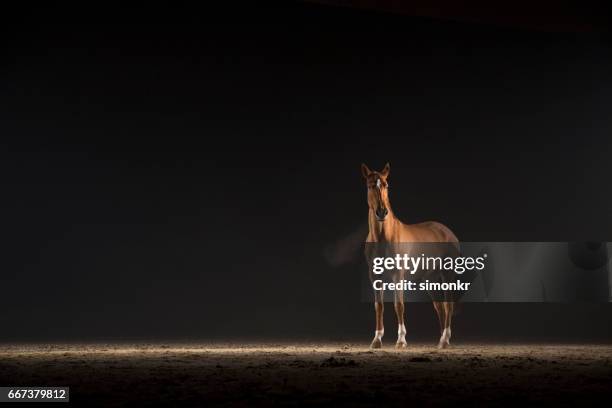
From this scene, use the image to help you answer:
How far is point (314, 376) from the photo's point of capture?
19.5ft

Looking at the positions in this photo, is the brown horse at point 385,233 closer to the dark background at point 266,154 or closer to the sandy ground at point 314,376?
the sandy ground at point 314,376

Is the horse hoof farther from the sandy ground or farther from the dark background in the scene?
the dark background

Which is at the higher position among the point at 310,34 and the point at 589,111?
the point at 310,34

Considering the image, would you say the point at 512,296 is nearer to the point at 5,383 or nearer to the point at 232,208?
the point at 232,208

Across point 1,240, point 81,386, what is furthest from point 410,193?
point 81,386

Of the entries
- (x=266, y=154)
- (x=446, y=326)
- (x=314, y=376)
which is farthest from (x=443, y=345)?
(x=266, y=154)

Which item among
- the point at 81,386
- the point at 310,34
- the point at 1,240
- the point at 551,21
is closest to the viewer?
the point at 81,386

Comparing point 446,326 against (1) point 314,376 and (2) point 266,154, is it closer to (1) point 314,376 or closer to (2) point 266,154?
(1) point 314,376

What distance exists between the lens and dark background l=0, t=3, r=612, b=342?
619 inches

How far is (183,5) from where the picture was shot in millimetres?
15961

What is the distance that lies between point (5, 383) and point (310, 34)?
1237 centimetres

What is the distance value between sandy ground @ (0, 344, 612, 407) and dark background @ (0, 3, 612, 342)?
6226 mm

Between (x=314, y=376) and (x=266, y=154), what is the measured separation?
10.9 meters

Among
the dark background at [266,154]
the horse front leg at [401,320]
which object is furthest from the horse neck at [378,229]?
the dark background at [266,154]
